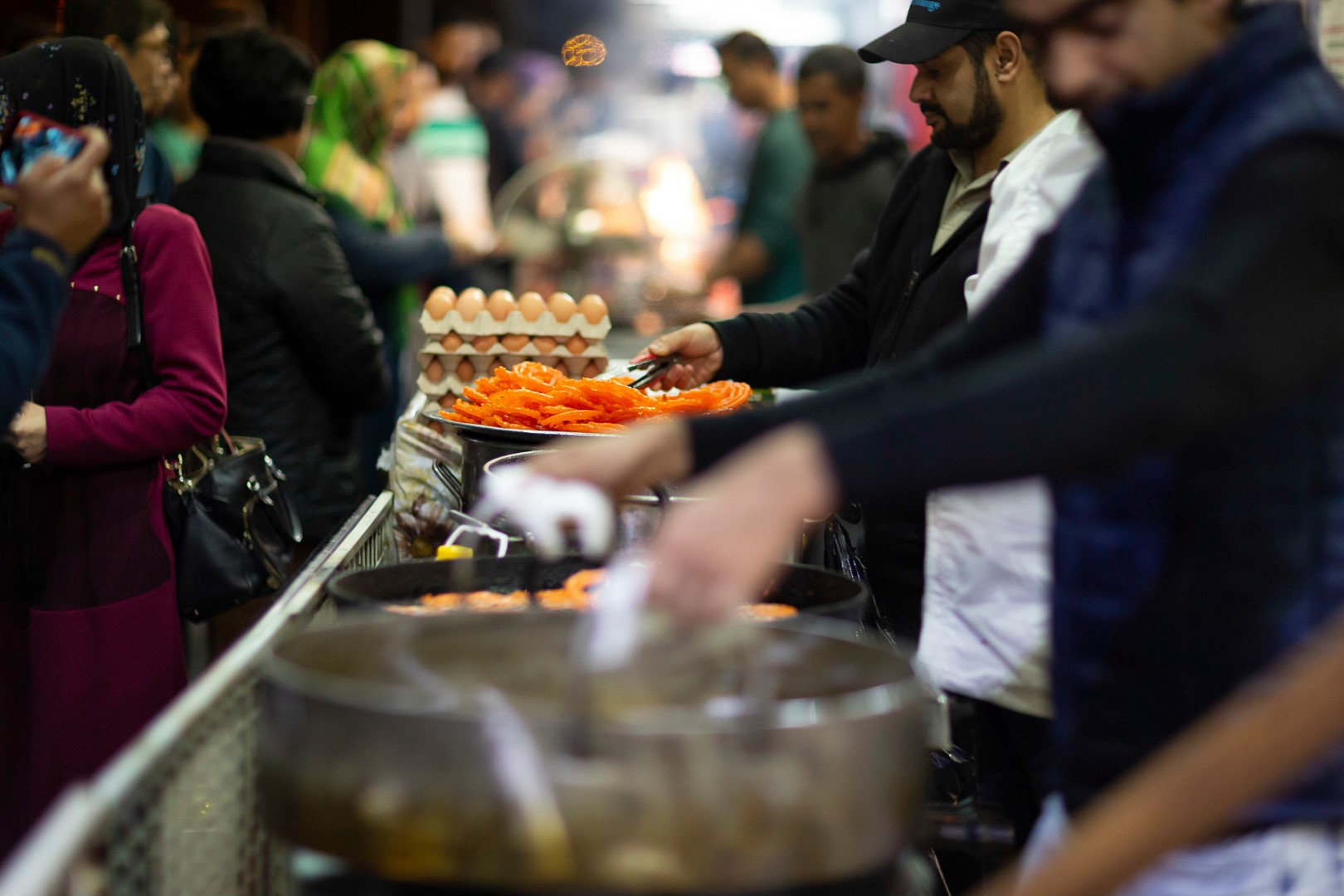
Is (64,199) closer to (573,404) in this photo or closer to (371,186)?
(573,404)

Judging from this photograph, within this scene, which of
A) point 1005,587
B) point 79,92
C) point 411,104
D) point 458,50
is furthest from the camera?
point 458,50

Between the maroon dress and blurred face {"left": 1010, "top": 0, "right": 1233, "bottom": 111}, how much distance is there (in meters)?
1.94

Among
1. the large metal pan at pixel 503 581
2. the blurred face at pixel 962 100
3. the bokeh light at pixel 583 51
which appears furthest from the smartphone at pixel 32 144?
the bokeh light at pixel 583 51

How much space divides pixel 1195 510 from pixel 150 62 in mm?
3147

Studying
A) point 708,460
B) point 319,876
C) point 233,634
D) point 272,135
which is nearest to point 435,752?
point 319,876

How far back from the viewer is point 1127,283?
122 centimetres

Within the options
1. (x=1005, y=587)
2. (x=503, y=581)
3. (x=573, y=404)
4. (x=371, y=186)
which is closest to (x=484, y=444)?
(x=573, y=404)

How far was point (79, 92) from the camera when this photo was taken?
2.47 meters

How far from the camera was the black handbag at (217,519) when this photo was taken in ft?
8.68

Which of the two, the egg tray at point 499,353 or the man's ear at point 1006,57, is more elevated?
the man's ear at point 1006,57

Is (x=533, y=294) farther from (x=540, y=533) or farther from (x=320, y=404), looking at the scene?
(x=540, y=533)

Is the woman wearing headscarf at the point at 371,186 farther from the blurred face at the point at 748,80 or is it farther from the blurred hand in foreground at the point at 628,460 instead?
the blurred hand in foreground at the point at 628,460

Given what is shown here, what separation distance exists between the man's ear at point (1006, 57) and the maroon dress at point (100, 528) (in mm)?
1630

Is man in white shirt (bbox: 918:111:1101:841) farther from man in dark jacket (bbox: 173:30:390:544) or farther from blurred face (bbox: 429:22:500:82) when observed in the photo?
blurred face (bbox: 429:22:500:82)
